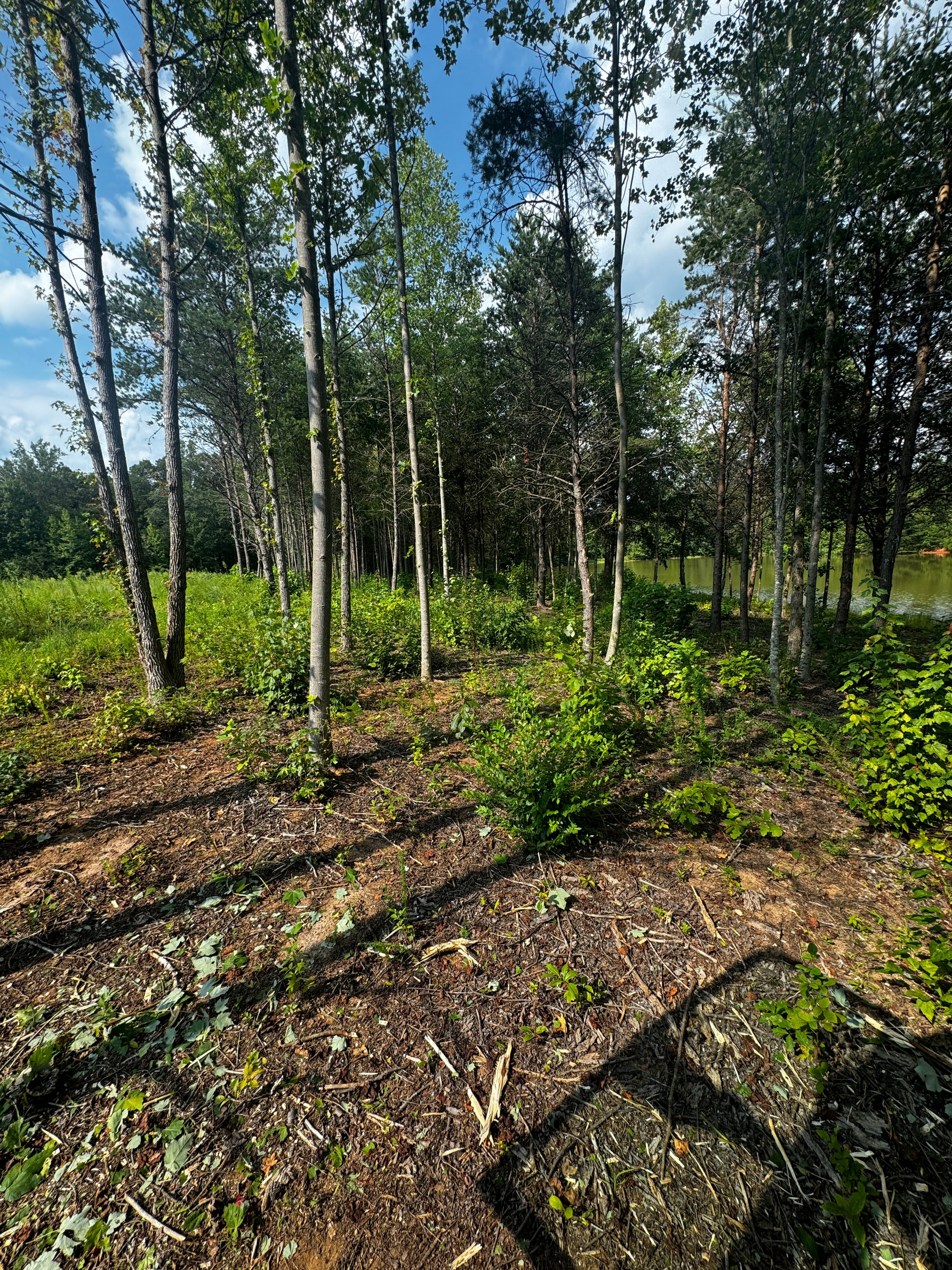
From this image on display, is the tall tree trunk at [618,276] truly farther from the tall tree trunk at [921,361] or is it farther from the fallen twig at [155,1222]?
the fallen twig at [155,1222]

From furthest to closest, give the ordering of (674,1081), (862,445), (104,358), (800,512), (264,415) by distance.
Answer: (862,445), (800,512), (264,415), (104,358), (674,1081)

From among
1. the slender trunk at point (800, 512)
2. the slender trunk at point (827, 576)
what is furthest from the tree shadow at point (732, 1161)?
the slender trunk at point (827, 576)

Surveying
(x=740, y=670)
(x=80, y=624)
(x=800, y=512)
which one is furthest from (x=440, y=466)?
(x=740, y=670)

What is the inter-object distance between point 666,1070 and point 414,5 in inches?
426

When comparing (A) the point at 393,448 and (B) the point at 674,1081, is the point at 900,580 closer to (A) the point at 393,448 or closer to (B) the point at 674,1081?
(A) the point at 393,448

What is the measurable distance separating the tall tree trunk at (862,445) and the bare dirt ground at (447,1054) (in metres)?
9.92

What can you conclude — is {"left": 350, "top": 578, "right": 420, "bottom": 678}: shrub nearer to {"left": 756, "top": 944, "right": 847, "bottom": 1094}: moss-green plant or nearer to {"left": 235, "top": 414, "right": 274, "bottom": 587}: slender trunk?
{"left": 235, "top": 414, "right": 274, "bottom": 587}: slender trunk

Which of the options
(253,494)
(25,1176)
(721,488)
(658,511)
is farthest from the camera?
(658,511)

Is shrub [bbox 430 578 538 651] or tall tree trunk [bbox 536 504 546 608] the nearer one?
shrub [bbox 430 578 538 651]

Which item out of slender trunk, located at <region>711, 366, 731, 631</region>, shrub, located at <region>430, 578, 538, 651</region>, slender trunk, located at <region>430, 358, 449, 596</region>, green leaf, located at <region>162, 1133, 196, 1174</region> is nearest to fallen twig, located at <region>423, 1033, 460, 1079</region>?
green leaf, located at <region>162, 1133, 196, 1174</region>

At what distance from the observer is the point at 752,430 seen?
1157 centimetres

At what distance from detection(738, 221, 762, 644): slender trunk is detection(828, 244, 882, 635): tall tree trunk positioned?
2002mm

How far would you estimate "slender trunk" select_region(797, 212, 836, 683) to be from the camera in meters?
7.72

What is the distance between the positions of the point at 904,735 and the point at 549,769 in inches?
114
